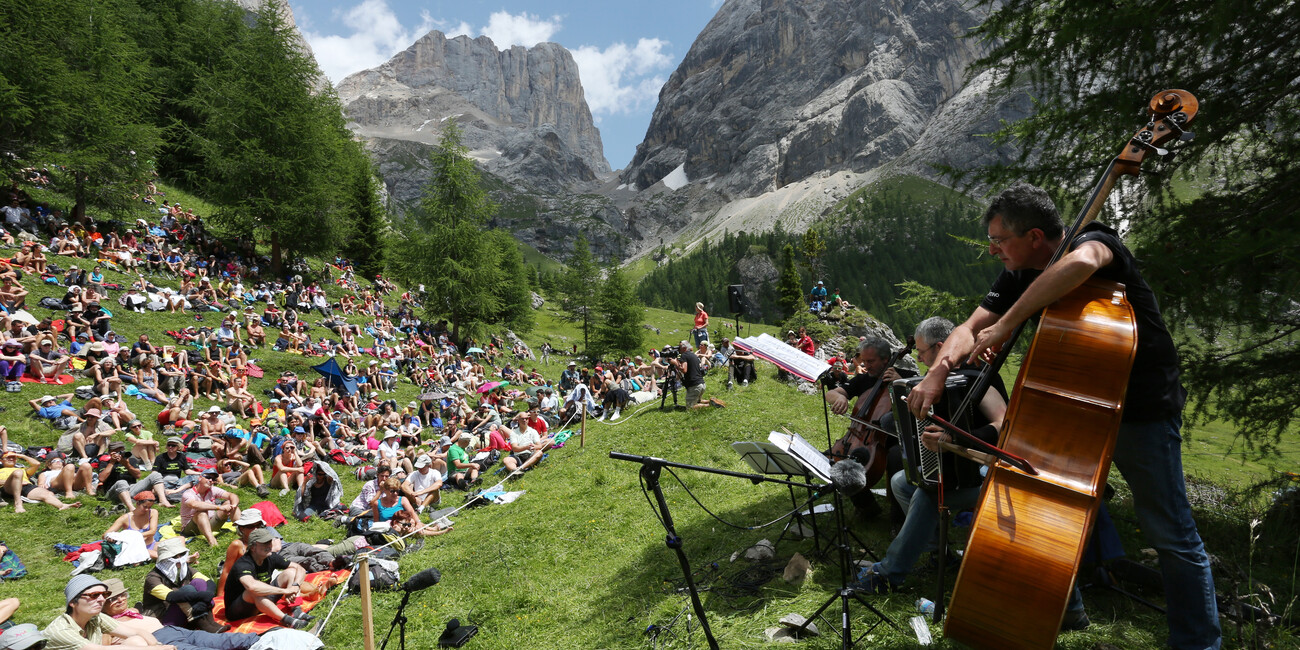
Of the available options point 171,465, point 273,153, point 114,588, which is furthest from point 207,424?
point 273,153

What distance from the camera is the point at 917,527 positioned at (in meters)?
3.44

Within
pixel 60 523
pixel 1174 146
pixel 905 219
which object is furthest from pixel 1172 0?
pixel 905 219

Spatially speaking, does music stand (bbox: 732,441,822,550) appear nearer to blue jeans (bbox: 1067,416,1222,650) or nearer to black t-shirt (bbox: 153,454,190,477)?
blue jeans (bbox: 1067,416,1222,650)

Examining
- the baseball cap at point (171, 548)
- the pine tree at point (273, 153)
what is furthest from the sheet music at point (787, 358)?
the pine tree at point (273, 153)

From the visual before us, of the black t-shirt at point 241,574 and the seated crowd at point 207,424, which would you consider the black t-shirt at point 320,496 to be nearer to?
the seated crowd at point 207,424

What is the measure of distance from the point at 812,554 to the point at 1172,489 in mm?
2893

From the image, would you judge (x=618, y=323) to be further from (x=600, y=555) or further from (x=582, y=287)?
(x=600, y=555)

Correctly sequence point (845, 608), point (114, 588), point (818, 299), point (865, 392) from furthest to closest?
point (818, 299), point (865, 392), point (114, 588), point (845, 608)

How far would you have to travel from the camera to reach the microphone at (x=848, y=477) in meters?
4.26

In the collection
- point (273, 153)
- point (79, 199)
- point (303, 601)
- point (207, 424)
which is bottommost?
point (303, 601)

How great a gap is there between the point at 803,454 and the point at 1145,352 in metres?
2.14

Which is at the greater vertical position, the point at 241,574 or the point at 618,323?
the point at 241,574

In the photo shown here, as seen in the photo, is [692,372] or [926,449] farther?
[692,372]

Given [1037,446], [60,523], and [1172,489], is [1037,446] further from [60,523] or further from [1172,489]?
[60,523]
